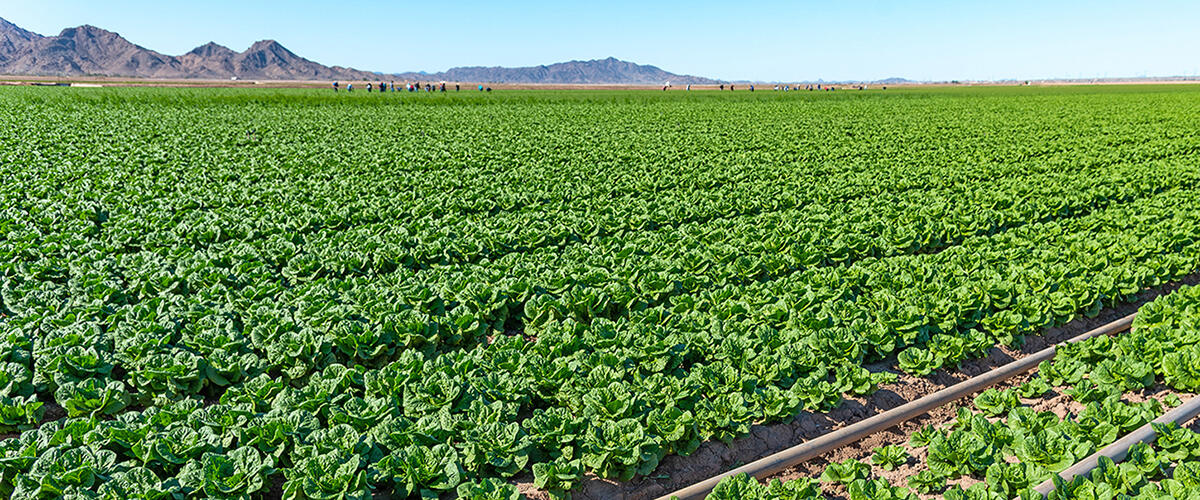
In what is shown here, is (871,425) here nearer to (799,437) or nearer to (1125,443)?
(799,437)

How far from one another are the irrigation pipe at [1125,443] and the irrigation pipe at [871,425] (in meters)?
1.33

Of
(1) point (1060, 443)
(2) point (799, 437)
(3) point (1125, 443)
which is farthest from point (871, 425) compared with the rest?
(3) point (1125, 443)

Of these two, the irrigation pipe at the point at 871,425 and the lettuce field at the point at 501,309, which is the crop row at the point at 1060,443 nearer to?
the lettuce field at the point at 501,309

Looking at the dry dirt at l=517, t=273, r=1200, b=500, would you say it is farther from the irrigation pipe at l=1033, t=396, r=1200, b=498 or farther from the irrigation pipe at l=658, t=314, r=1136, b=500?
the irrigation pipe at l=1033, t=396, r=1200, b=498

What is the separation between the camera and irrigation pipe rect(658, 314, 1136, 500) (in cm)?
524

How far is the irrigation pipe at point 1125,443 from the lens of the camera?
5141 millimetres

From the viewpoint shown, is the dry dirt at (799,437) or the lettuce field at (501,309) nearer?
the lettuce field at (501,309)

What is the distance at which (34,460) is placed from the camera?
500 cm

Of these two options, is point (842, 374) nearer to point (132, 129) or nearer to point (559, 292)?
point (559, 292)

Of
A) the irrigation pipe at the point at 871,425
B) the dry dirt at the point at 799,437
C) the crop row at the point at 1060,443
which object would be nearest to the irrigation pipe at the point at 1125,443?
the crop row at the point at 1060,443

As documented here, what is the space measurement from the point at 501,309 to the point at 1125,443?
6.50 metres

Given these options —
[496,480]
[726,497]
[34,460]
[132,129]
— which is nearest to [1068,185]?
[726,497]

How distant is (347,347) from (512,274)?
2714mm

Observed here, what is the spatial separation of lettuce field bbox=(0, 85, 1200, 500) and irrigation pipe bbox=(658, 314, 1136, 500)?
0.36 m
